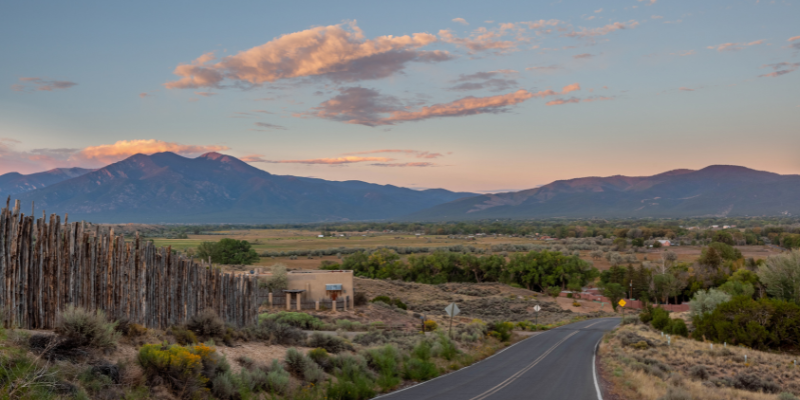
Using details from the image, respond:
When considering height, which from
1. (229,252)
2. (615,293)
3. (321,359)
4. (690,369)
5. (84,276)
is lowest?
(615,293)

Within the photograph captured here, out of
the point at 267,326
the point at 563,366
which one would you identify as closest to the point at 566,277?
the point at 563,366

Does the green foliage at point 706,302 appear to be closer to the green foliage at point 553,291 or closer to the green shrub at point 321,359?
the green foliage at point 553,291

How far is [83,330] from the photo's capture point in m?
9.46

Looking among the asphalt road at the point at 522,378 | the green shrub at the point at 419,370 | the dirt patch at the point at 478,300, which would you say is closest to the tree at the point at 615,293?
the dirt patch at the point at 478,300

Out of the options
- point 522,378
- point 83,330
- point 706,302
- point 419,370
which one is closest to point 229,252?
point 706,302

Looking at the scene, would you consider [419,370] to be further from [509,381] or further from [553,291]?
[553,291]

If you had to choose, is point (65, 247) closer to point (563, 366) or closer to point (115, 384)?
point (115, 384)

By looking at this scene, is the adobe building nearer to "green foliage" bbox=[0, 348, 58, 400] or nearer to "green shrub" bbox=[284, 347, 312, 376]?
"green shrub" bbox=[284, 347, 312, 376]

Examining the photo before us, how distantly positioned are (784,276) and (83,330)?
60.0 m

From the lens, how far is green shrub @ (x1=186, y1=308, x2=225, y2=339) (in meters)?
13.8

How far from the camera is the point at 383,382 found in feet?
51.6

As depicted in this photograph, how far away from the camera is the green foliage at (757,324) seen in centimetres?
3556

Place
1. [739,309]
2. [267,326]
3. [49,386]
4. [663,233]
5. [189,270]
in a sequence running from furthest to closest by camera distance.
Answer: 1. [663,233]
2. [739,309]
3. [267,326]
4. [189,270]
5. [49,386]

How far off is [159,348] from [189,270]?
16.8 feet
